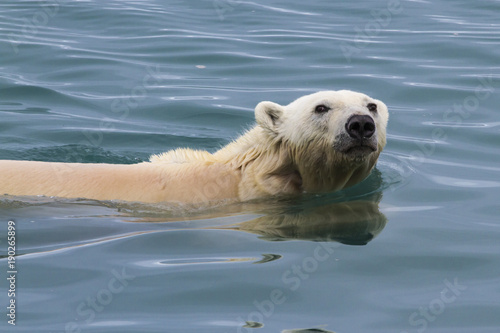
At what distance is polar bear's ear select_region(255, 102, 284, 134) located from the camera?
7547mm

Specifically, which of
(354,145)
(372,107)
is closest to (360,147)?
(354,145)

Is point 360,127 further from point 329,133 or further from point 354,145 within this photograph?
point 329,133

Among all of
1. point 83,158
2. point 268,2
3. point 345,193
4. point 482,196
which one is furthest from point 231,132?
point 268,2

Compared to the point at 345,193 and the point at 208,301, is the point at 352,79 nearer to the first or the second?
the point at 345,193

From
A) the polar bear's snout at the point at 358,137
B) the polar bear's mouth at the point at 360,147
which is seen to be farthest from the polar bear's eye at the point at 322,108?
the polar bear's mouth at the point at 360,147

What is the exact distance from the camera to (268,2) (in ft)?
61.0

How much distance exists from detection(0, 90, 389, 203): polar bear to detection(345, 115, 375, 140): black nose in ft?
0.72

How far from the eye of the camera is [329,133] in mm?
7227

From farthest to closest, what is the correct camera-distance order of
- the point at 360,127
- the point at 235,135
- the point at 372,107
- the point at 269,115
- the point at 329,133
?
the point at 235,135, the point at 269,115, the point at 372,107, the point at 329,133, the point at 360,127

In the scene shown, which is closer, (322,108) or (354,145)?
(354,145)

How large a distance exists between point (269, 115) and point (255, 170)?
536 millimetres

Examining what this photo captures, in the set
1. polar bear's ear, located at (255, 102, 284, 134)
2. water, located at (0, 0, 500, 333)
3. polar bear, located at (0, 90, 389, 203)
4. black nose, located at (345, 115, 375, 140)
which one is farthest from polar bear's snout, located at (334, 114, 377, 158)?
polar bear's ear, located at (255, 102, 284, 134)

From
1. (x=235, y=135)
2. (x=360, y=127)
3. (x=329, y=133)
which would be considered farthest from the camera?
(x=235, y=135)

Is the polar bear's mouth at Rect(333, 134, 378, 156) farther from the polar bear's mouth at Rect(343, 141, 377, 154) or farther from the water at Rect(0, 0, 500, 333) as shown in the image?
the water at Rect(0, 0, 500, 333)
